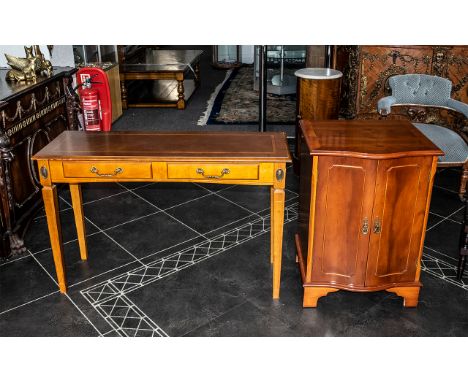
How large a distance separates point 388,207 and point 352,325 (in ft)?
2.63

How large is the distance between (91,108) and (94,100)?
0.10 meters

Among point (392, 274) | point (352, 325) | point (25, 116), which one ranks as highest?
point (25, 116)

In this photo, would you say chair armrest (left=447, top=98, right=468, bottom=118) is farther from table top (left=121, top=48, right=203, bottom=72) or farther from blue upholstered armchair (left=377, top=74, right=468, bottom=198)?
table top (left=121, top=48, right=203, bottom=72)

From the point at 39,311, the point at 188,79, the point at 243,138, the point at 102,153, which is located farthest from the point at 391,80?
the point at 188,79

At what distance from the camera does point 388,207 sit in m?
2.88

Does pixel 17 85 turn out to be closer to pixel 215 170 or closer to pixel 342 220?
pixel 215 170

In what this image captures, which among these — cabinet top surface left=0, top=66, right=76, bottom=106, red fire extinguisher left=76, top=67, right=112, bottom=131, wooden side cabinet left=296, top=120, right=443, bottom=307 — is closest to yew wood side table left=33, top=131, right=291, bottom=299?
wooden side cabinet left=296, top=120, right=443, bottom=307

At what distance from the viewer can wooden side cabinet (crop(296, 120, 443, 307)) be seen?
2.81 metres

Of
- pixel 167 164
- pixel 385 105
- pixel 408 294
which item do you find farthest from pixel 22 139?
pixel 385 105

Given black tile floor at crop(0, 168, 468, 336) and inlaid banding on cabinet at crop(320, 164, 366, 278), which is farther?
black tile floor at crop(0, 168, 468, 336)

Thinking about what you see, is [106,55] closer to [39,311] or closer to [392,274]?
[39,311]

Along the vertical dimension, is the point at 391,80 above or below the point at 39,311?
above

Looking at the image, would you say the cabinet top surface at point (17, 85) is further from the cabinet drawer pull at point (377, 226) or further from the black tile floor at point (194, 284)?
the cabinet drawer pull at point (377, 226)

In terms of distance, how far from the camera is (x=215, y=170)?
2.97m
